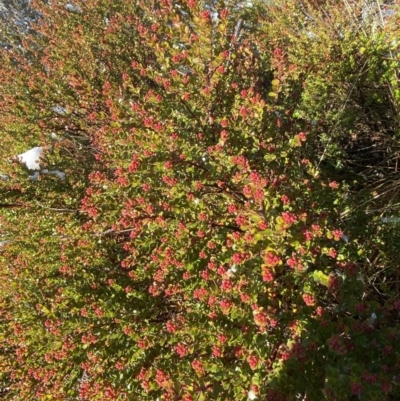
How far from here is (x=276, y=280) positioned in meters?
→ 2.13

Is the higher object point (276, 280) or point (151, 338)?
point (276, 280)

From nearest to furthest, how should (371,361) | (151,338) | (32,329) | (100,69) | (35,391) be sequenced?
1. (371,361)
2. (151,338)
3. (32,329)
4. (35,391)
5. (100,69)

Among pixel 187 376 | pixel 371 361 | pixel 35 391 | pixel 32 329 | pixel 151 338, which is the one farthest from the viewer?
pixel 35 391

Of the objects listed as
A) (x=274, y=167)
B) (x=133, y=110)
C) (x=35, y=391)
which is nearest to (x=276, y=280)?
(x=274, y=167)

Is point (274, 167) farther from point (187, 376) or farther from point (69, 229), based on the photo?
point (69, 229)

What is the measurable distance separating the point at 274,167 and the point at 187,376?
1536 millimetres

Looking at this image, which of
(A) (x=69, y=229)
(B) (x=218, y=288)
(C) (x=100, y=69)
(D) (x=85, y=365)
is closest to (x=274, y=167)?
(B) (x=218, y=288)

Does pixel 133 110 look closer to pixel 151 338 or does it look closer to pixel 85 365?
pixel 151 338

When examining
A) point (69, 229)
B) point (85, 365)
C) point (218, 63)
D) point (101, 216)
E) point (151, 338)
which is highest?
point (218, 63)

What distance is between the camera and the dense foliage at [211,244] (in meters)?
1.91

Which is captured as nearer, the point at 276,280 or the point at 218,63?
the point at 276,280

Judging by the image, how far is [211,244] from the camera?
2.29 m

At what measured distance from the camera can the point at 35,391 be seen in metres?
2.81

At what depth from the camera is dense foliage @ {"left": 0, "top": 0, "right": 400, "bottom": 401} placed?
6.25ft
